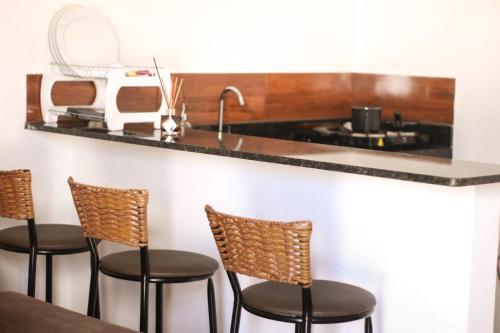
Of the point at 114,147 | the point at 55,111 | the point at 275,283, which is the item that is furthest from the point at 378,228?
the point at 55,111

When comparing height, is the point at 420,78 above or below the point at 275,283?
above

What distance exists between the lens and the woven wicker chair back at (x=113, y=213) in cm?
306

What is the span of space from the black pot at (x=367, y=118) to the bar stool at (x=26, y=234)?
6.35 ft

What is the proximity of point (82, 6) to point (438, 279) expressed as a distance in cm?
219

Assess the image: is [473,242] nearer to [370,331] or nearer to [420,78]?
[370,331]

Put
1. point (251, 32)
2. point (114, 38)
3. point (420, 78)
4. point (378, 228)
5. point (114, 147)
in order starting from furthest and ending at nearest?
point (420, 78), point (251, 32), point (114, 38), point (114, 147), point (378, 228)

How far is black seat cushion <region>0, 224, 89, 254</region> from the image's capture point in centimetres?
350

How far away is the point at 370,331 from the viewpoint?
2934mm

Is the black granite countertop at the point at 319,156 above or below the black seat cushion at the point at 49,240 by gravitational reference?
above

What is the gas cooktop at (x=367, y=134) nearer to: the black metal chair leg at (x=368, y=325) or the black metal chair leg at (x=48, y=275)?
the black metal chair leg at (x=48, y=275)

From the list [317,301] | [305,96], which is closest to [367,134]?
[305,96]

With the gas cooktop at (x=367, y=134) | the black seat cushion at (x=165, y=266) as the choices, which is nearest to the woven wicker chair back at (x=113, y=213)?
the black seat cushion at (x=165, y=266)

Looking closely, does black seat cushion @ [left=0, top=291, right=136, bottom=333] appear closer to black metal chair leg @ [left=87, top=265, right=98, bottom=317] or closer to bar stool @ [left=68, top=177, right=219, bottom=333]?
bar stool @ [left=68, top=177, right=219, bottom=333]

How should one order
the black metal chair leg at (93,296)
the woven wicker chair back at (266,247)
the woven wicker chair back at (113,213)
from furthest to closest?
the black metal chair leg at (93,296) < the woven wicker chair back at (113,213) < the woven wicker chair back at (266,247)
